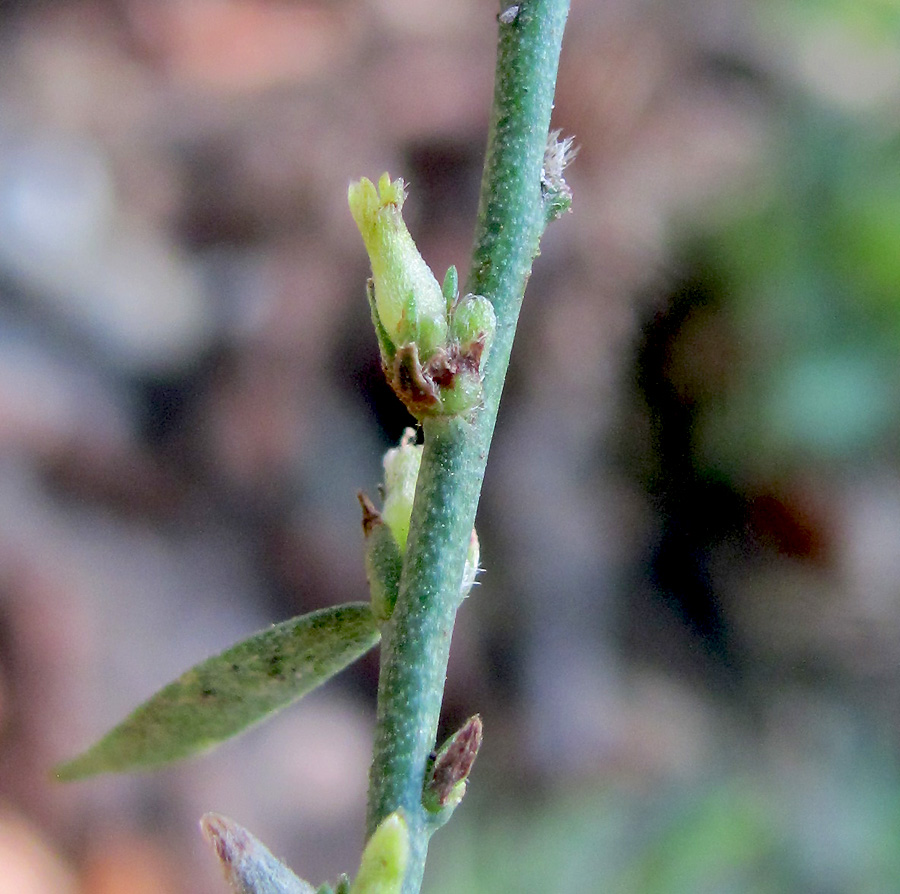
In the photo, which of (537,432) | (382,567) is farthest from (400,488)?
(537,432)

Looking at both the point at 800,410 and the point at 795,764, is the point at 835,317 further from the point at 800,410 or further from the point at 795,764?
the point at 795,764

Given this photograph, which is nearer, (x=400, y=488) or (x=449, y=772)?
(x=449, y=772)

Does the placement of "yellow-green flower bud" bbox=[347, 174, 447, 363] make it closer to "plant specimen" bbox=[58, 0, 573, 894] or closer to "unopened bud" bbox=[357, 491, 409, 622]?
"plant specimen" bbox=[58, 0, 573, 894]

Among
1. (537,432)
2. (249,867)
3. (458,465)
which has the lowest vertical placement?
(249,867)

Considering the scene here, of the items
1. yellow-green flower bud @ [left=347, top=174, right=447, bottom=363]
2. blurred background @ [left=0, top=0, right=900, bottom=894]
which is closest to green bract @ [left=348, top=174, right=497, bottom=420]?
yellow-green flower bud @ [left=347, top=174, right=447, bottom=363]

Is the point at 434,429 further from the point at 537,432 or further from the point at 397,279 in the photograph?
the point at 537,432

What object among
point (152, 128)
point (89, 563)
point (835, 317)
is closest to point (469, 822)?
point (89, 563)

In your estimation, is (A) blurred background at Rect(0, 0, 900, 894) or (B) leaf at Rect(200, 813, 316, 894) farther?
(A) blurred background at Rect(0, 0, 900, 894)
